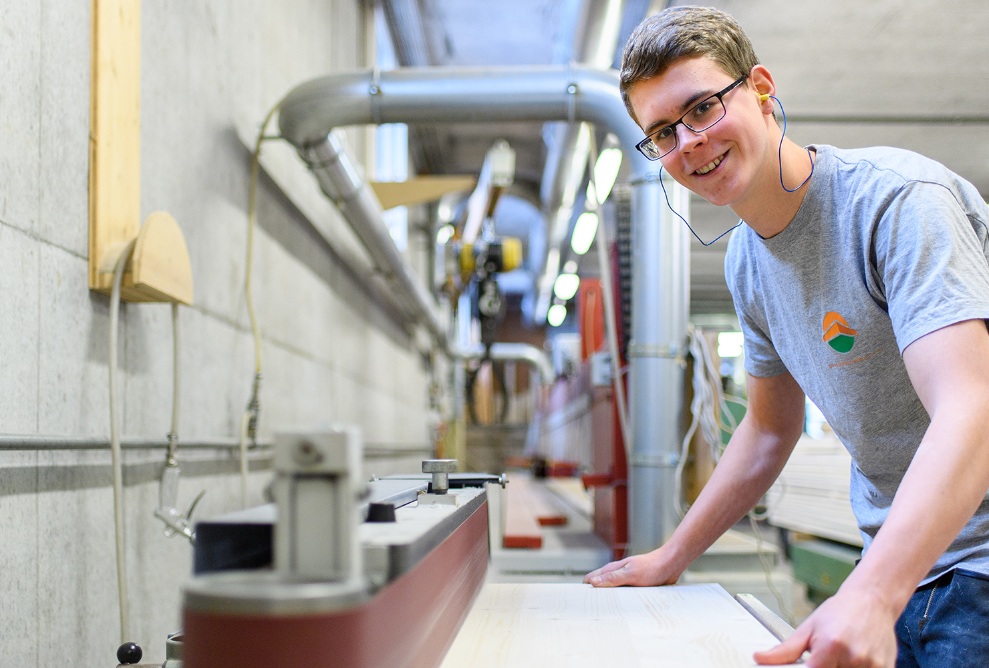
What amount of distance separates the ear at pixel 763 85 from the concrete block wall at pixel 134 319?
94 cm

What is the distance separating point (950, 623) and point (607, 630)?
52 centimetres

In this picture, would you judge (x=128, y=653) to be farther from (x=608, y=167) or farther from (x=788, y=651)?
(x=608, y=167)

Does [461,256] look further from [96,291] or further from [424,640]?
[424,640]

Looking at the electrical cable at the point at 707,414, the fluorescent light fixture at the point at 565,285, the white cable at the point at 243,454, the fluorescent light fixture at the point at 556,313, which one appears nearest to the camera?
the white cable at the point at 243,454

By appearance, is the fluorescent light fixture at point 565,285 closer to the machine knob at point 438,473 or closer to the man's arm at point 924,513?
the machine knob at point 438,473

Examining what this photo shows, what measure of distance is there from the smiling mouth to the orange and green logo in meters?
0.26

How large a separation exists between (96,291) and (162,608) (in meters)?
0.82

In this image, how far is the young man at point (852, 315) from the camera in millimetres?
821

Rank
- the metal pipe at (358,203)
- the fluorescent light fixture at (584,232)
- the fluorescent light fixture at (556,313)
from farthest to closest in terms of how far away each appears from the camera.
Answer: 1. the fluorescent light fixture at (556,313)
2. the fluorescent light fixture at (584,232)
3. the metal pipe at (358,203)

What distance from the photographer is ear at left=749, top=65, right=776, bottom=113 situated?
1.13 meters

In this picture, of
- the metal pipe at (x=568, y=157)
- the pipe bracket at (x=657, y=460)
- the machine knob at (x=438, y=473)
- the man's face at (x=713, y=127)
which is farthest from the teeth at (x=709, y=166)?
the metal pipe at (x=568, y=157)

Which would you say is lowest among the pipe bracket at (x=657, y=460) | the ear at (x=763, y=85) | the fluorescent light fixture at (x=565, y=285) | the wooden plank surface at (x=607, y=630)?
the wooden plank surface at (x=607, y=630)

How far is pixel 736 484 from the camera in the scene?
1.28m

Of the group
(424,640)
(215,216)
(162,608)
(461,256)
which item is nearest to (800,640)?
(424,640)
